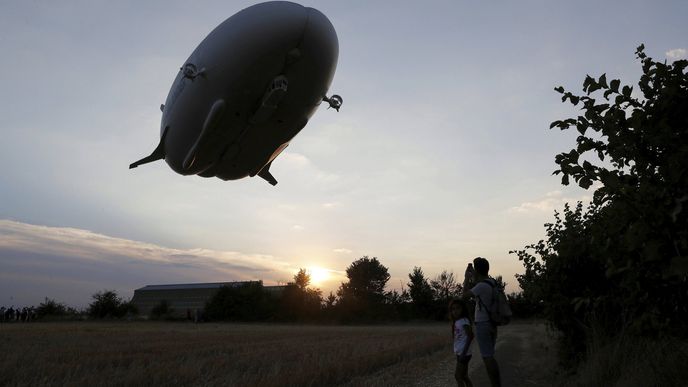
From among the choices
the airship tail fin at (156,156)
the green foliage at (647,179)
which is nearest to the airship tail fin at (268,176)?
the airship tail fin at (156,156)

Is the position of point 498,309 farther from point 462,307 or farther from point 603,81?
point 603,81

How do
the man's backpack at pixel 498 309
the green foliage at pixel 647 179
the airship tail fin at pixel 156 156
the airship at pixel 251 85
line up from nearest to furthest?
1. the green foliage at pixel 647 179
2. the man's backpack at pixel 498 309
3. the airship at pixel 251 85
4. the airship tail fin at pixel 156 156

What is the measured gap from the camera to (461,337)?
8086 millimetres

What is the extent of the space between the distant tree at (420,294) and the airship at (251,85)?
7517cm

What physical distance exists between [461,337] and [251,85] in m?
7.25

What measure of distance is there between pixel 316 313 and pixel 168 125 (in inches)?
2602

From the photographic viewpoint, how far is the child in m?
7.91

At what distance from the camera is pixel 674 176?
290 centimetres

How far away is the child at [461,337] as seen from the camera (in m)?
7.91

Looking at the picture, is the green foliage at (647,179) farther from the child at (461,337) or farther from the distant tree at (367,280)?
the distant tree at (367,280)

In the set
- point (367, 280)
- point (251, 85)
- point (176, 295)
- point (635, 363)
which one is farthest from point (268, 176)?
point (176, 295)

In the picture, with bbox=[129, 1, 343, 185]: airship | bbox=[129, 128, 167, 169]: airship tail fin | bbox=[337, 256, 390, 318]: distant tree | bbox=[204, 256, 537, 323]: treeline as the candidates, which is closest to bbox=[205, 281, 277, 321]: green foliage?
bbox=[204, 256, 537, 323]: treeline

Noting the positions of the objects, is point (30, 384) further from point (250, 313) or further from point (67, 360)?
point (250, 313)

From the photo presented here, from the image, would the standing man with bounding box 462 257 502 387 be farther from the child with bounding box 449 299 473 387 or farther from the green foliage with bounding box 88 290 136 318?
the green foliage with bounding box 88 290 136 318
